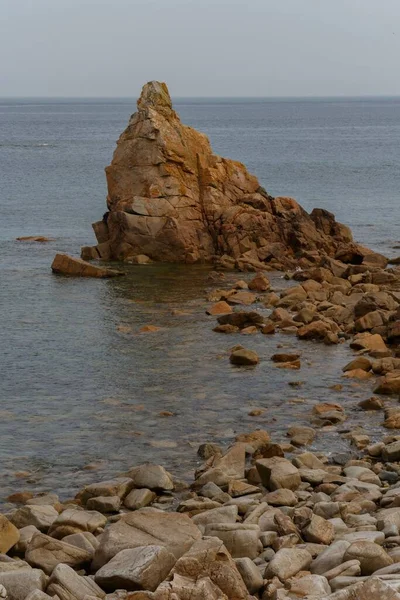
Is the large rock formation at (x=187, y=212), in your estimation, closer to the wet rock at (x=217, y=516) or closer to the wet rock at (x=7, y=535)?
the wet rock at (x=217, y=516)

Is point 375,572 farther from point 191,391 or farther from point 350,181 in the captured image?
point 350,181

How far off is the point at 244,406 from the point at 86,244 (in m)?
27.0

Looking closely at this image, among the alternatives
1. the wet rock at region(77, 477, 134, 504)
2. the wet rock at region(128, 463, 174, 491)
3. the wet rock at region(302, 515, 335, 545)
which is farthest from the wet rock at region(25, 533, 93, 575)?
the wet rock at region(128, 463, 174, 491)

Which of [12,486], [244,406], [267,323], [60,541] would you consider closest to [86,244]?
[267,323]

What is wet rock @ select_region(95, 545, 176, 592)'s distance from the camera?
38.1 ft

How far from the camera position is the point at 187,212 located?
147 feet

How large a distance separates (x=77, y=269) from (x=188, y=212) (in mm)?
6143

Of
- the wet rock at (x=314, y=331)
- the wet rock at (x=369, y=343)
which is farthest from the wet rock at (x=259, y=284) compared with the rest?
the wet rock at (x=369, y=343)

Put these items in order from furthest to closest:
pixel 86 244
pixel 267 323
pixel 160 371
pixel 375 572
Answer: pixel 86 244, pixel 267 323, pixel 160 371, pixel 375 572

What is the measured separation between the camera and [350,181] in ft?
281

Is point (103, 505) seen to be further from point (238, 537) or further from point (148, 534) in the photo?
point (238, 537)

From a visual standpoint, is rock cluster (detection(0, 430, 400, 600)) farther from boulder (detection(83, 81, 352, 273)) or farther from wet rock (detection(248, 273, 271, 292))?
boulder (detection(83, 81, 352, 273))

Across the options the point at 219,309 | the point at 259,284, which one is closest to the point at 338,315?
the point at 219,309

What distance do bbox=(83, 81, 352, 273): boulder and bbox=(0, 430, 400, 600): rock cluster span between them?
24.2 metres
